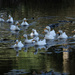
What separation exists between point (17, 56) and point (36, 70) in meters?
A: 2.97

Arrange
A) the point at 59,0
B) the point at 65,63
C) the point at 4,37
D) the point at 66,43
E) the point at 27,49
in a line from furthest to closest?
1. the point at 59,0
2. the point at 4,37
3. the point at 66,43
4. the point at 27,49
5. the point at 65,63

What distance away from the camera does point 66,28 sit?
2433 cm

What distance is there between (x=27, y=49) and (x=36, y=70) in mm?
4479

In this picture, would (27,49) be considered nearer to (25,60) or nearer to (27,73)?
(25,60)

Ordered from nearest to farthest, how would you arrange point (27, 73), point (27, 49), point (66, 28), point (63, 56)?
point (27, 73) < point (63, 56) < point (27, 49) < point (66, 28)

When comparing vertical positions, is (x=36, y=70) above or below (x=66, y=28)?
below

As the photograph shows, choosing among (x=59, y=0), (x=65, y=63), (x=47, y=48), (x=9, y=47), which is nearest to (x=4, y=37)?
(x=9, y=47)

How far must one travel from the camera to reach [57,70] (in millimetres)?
12930

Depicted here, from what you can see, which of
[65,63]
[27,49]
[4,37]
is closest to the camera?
[65,63]

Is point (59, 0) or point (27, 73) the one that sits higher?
point (59, 0)

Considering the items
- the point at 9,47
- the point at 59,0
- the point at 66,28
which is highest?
the point at 59,0

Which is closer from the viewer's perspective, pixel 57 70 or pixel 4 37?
pixel 57 70

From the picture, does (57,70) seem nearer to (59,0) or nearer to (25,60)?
(25,60)

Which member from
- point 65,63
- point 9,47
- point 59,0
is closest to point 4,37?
point 9,47
